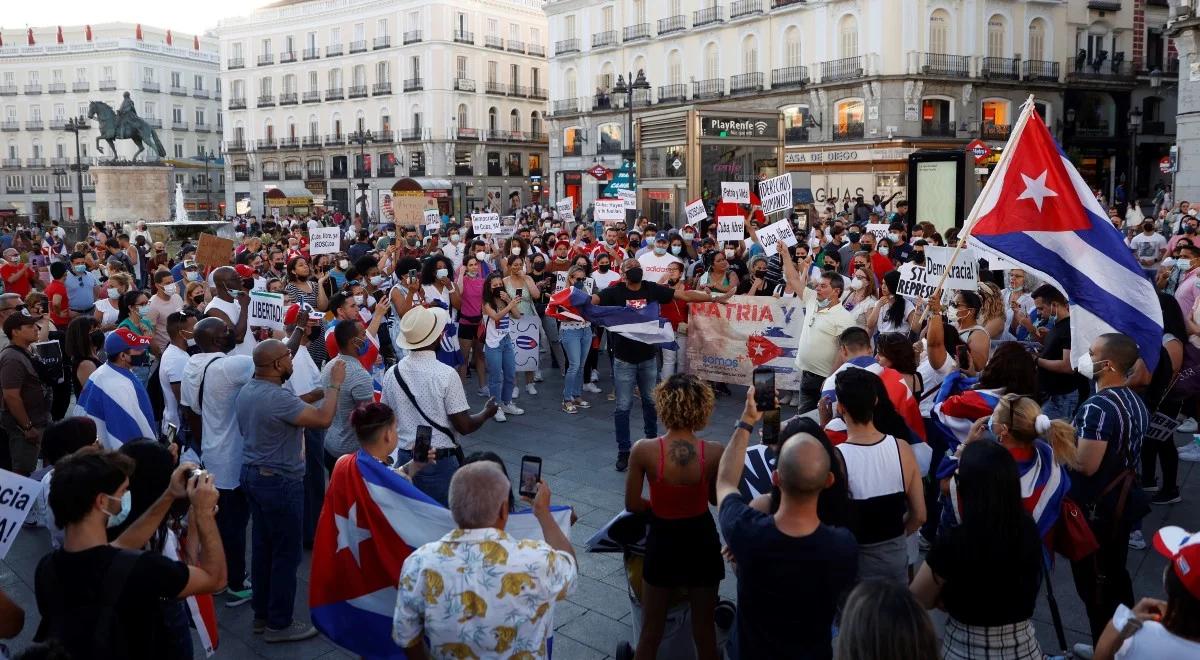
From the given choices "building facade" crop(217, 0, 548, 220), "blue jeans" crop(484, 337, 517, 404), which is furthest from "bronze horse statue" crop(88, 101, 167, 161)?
"blue jeans" crop(484, 337, 517, 404)

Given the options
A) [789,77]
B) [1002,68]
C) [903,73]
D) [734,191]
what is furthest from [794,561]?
[1002,68]

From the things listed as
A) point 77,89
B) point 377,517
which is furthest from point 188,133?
point 377,517

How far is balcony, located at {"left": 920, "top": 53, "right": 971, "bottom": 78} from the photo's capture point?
33.4m

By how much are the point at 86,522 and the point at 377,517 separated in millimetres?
1207

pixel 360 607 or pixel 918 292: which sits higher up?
pixel 918 292

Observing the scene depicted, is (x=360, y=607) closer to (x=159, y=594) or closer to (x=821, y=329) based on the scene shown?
(x=159, y=594)

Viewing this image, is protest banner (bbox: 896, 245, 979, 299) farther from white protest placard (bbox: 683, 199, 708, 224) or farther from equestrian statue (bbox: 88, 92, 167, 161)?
equestrian statue (bbox: 88, 92, 167, 161)

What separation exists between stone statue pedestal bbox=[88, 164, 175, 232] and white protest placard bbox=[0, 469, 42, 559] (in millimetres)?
30980

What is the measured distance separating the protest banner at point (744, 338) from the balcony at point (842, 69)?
2622 centimetres

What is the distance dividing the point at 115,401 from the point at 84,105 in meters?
72.2

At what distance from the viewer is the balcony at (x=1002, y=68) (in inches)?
1368

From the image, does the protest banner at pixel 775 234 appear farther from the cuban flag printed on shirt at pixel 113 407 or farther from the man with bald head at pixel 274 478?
the cuban flag printed on shirt at pixel 113 407

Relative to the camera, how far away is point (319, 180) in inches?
2333

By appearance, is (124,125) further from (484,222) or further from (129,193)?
(484,222)
